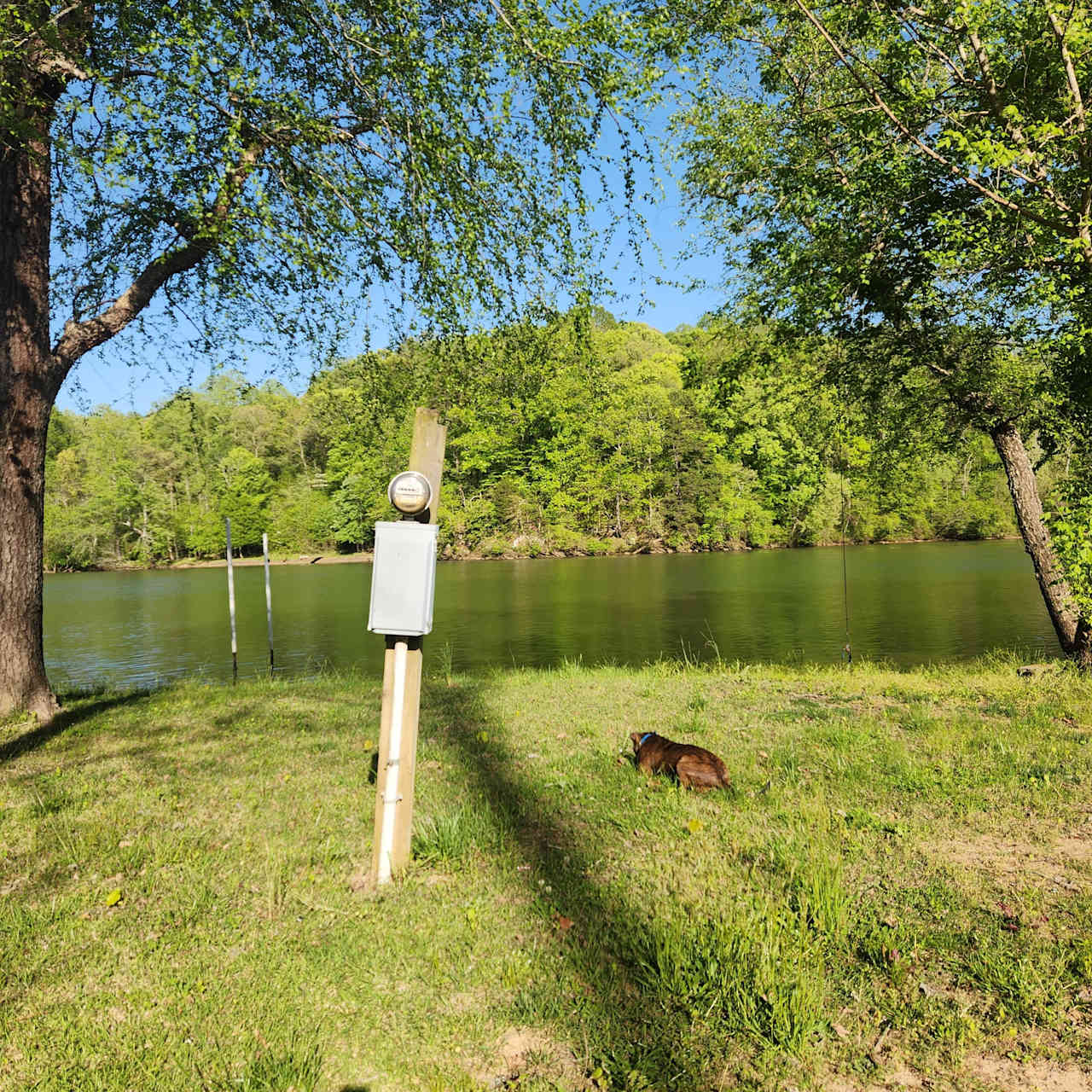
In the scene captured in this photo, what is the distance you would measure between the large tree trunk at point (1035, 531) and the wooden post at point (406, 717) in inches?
402

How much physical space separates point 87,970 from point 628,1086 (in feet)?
7.21

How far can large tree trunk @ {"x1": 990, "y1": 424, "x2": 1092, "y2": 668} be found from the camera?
1012cm

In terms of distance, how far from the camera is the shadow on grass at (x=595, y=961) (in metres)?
2.21

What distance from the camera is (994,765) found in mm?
4688

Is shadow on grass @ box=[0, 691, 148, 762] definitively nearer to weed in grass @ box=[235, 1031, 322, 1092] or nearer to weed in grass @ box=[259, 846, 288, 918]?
weed in grass @ box=[259, 846, 288, 918]

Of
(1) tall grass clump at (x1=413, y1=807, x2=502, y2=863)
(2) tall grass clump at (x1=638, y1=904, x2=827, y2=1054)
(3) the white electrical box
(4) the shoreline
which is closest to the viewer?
(2) tall grass clump at (x1=638, y1=904, x2=827, y2=1054)

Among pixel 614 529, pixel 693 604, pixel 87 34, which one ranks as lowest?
pixel 693 604

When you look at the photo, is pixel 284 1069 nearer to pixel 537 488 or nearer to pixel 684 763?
pixel 684 763

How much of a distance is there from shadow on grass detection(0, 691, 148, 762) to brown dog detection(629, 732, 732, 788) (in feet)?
16.6

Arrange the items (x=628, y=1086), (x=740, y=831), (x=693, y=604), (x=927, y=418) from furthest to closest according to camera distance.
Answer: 1. (x=693, y=604)
2. (x=927, y=418)
3. (x=740, y=831)
4. (x=628, y=1086)

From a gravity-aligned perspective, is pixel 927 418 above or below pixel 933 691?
above

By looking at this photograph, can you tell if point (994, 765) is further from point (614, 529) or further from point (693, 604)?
point (614, 529)

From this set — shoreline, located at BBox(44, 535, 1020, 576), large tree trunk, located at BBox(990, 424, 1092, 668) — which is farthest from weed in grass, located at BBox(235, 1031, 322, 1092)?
shoreline, located at BBox(44, 535, 1020, 576)

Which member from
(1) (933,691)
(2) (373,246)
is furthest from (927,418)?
(2) (373,246)
